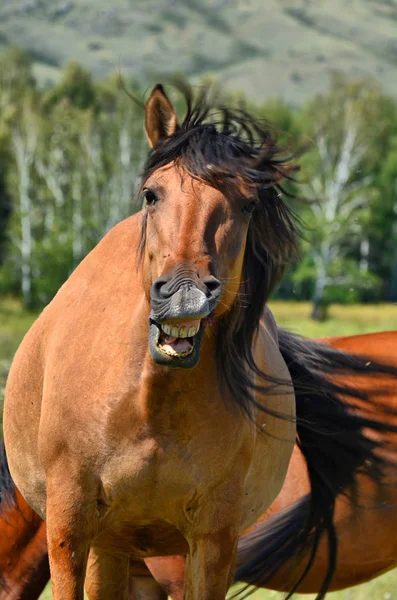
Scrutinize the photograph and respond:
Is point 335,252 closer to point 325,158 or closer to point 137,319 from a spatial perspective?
point 325,158

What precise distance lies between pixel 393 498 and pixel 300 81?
17024 centimetres

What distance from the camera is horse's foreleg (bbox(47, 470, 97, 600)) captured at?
3.34 meters

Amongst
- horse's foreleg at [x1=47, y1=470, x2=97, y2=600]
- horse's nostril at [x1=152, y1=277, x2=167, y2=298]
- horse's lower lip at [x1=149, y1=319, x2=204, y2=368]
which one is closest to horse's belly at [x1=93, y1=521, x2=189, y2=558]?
horse's foreleg at [x1=47, y1=470, x2=97, y2=600]

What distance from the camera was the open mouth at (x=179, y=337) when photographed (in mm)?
2977

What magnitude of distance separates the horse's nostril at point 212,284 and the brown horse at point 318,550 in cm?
205

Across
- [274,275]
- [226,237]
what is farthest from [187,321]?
[274,275]

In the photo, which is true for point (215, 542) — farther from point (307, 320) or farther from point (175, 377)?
point (307, 320)

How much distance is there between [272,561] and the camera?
5.12m

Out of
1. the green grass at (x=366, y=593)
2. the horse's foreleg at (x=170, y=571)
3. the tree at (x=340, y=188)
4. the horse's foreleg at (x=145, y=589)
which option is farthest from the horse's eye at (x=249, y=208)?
the tree at (x=340, y=188)

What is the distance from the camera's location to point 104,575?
3984 mm

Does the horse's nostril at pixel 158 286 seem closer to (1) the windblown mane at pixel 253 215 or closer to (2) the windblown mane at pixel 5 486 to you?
(1) the windblown mane at pixel 253 215

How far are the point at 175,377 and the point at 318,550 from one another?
7.64 ft

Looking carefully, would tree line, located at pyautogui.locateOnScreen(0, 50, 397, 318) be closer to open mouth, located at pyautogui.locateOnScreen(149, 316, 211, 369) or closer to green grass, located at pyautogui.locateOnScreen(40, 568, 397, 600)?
green grass, located at pyautogui.locateOnScreen(40, 568, 397, 600)

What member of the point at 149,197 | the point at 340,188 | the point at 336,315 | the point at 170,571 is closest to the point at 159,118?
the point at 149,197
